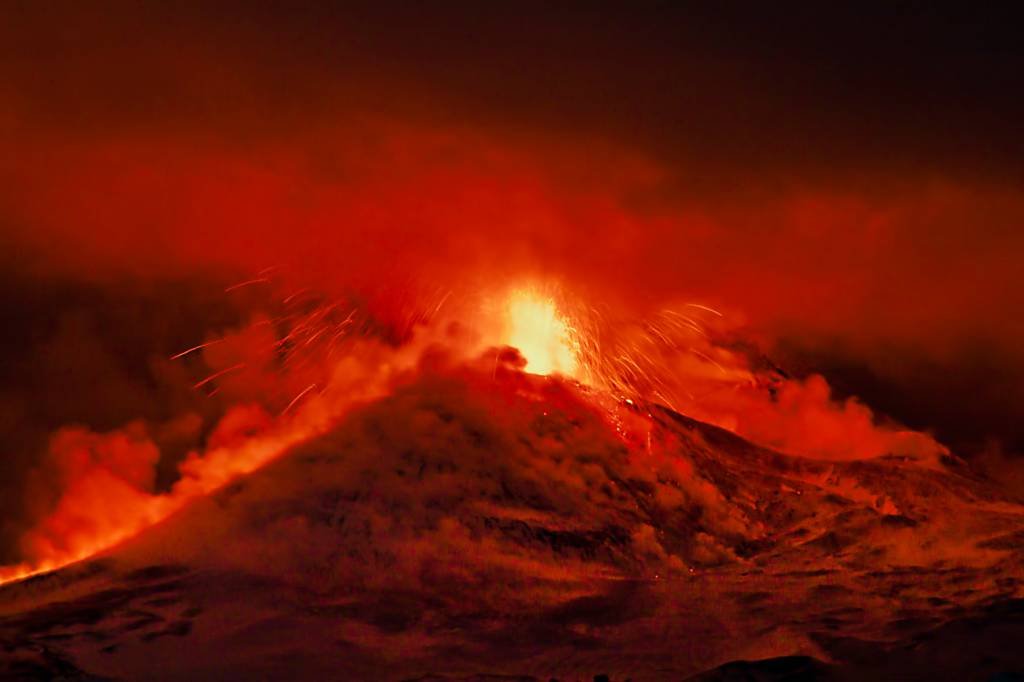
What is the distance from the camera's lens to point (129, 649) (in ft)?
39.2

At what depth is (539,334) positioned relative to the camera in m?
14.7

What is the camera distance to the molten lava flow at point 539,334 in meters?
14.6

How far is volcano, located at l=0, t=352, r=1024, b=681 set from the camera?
12312mm

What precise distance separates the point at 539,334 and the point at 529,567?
2.76m

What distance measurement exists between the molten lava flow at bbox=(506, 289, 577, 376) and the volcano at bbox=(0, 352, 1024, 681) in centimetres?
26

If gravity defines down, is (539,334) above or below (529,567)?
above

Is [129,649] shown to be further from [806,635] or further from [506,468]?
[806,635]

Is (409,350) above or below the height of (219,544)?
above

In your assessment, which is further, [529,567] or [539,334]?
[539,334]

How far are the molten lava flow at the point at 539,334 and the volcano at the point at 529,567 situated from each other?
26cm

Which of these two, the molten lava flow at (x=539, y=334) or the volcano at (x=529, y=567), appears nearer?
the volcano at (x=529, y=567)

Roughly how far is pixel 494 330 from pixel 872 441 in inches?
203

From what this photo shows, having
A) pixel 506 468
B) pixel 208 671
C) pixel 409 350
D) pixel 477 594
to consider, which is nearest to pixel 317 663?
pixel 208 671

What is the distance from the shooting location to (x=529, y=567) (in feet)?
43.7
